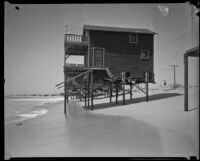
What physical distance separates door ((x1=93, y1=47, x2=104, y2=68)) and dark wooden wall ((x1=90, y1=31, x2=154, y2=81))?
0.50 metres

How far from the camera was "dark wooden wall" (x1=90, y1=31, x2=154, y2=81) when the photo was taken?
22906mm

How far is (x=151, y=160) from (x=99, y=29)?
20.7 m

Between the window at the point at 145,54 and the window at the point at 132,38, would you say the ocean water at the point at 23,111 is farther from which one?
the window at the point at 145,54

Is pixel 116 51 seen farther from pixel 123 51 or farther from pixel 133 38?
pixel 133 38

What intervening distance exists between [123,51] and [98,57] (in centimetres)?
341

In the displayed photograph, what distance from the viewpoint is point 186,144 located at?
722cm

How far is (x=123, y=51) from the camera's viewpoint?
2356 centimetres

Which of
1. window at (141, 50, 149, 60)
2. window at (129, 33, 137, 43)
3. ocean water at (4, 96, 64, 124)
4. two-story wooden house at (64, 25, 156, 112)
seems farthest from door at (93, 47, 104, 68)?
ocean water at (4, 96, 64, 124)

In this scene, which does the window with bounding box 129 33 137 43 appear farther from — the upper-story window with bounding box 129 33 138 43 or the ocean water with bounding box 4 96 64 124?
the ocean water with bounding box 4 96 64 124

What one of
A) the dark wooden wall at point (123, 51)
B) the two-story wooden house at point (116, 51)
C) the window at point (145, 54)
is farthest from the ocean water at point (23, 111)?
the window at point (145, 54)

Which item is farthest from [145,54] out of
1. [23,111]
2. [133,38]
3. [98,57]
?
[23,111]

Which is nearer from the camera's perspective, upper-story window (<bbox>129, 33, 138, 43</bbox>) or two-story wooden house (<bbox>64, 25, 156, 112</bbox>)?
two-story wooden house (<bbox>64, 25, 156, 112</bbox>)

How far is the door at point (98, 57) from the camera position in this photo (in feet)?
73.3

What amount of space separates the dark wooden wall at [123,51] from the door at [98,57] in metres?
0.50
